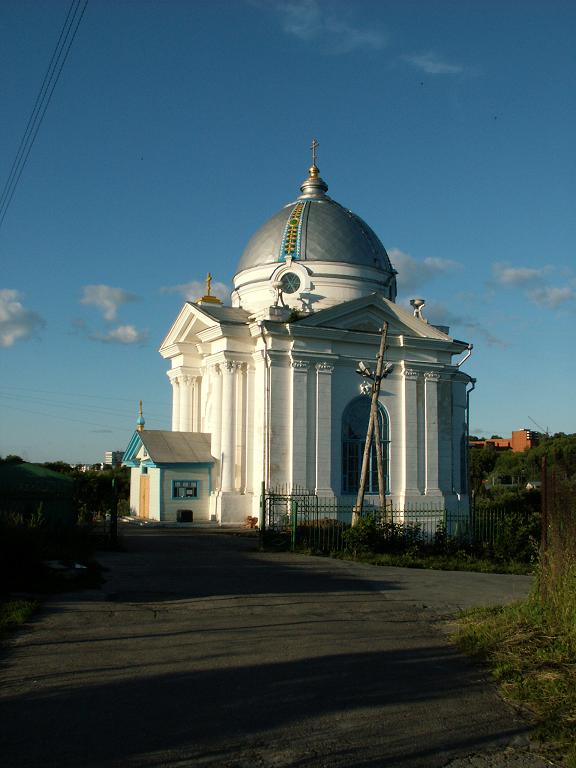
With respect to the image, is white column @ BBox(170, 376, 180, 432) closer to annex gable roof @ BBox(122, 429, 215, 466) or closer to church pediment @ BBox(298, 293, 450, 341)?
annex gable roof @ BBox(122, 429, 215, 466)

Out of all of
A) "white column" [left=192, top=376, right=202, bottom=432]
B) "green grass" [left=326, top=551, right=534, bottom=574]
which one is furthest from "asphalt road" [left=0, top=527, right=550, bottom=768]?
"white column" [left=192, top=376, right=202, bottom=432]

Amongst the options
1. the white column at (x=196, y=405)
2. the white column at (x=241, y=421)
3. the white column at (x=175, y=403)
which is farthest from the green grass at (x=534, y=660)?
the white column at (x=175, y=403)

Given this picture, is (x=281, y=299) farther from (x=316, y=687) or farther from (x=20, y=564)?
(x=316, y=687)

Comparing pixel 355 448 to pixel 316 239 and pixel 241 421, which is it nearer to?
pixel 241 421

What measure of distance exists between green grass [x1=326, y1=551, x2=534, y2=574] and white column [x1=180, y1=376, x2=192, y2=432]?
15362mm

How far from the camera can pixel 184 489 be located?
28719mm

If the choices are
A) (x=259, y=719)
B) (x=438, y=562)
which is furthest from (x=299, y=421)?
(x=259, y=719)

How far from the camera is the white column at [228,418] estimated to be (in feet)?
93.6

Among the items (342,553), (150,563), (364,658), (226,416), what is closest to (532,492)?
(226,416)

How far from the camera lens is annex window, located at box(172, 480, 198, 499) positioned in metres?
28.5

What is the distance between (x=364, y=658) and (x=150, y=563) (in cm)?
880

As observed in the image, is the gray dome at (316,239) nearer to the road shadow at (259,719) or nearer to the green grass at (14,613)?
the green grass at (14,613)

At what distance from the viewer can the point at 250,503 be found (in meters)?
28.3

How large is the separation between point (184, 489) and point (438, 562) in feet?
40.1
